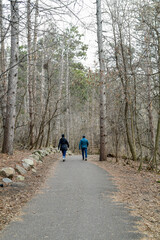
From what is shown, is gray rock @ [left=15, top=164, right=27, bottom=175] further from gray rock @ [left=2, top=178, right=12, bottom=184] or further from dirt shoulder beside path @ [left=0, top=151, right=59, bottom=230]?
gray rock @ [left=2, top=178, right=12, bottom=184]

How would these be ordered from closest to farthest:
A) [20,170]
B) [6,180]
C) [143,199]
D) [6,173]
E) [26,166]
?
[143,199] → [6,180] → [6,173] → [20,170] → [26,166]

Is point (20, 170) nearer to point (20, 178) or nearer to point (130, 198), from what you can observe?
point (20, 178)

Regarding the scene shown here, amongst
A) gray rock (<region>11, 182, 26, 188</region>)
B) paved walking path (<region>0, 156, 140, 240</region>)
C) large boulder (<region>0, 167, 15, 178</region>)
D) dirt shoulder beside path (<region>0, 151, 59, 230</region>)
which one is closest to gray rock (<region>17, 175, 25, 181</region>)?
dirt shoulder beside path (<region>0, 151, 59, 230</region>)

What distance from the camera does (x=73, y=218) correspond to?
15.0 ft

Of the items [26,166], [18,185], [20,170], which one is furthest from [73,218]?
[26,166]

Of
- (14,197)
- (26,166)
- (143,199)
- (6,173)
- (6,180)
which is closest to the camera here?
(14,197)

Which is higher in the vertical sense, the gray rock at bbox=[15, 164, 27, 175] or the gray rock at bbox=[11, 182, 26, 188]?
the gray rock at bbox=[15, 164, 27, 175]

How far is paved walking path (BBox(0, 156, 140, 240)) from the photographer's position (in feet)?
12.5

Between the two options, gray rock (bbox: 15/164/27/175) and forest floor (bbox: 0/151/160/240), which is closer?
forest floor (bbox: 0/151/160/240)

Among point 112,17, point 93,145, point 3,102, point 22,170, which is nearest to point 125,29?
point 112,17

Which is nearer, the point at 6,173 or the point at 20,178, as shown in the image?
the point at 6,173

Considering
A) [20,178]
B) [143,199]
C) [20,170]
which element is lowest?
[143,199]

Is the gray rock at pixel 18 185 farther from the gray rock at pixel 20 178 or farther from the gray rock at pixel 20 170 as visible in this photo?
the gray rock at pixel 20 170

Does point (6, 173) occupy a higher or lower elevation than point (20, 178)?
higher
